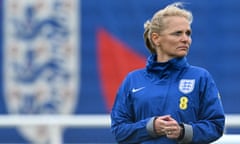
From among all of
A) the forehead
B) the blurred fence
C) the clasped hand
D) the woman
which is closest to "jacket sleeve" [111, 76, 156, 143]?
the woman

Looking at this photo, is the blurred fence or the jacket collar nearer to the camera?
the jacket collar

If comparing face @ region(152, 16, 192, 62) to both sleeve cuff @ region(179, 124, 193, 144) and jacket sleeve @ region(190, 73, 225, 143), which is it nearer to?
jacket sleeve @ region(190, 73, 225, 143)

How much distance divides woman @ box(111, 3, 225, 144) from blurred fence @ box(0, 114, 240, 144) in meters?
2.33

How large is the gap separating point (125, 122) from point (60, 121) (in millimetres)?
2480

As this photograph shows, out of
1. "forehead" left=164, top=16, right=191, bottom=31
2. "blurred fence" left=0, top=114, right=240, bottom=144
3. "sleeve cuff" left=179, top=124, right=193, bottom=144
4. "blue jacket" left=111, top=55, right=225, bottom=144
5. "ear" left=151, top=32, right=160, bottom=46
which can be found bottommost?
"blurred fence" left=0, top=114, right=240, bottom=144

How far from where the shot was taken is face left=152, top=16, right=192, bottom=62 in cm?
323

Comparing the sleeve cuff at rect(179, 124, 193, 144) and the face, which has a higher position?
the face

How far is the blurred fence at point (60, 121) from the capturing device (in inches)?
223

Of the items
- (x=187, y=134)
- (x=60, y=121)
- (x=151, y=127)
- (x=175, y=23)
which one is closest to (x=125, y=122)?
(x=151, y=127)

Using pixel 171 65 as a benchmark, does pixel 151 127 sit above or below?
below

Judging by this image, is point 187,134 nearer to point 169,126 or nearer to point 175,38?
point 169,126

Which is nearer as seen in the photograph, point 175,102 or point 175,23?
point 175,102

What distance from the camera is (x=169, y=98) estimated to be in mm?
3145

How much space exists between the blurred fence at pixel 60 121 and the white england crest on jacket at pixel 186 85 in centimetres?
248
